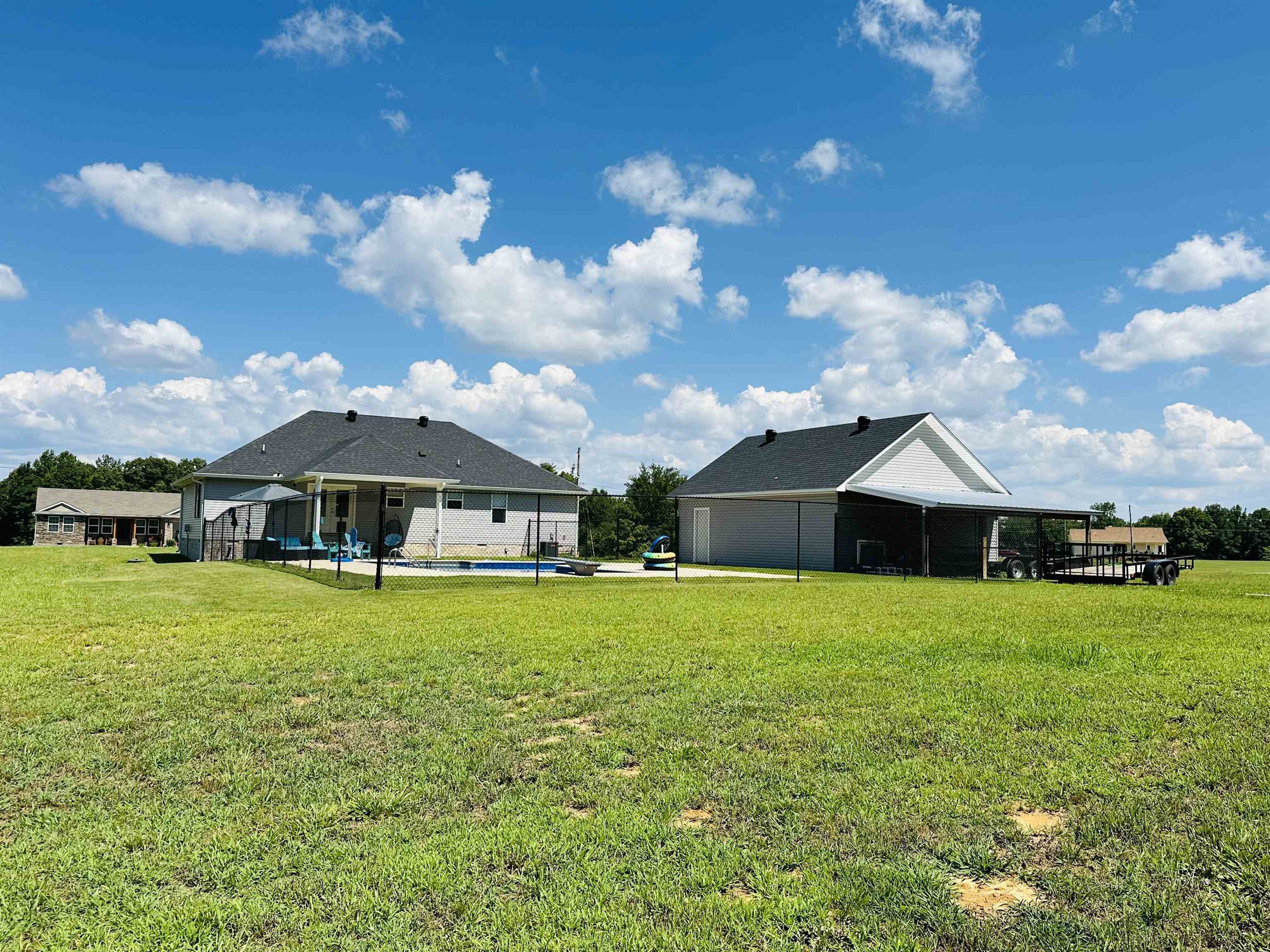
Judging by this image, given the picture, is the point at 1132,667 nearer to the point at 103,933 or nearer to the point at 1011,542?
the point at 103,933

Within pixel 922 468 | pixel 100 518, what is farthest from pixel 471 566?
pixel 100 518

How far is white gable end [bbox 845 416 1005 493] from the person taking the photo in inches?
1133

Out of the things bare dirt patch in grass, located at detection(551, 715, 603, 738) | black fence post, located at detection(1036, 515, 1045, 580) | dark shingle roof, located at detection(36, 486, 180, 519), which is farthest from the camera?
dark shingle roof, located at detection(36, 486, 180, 519)

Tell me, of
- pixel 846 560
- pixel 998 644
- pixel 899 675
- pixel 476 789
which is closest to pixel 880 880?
pixel 476 789

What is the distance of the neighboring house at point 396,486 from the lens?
91.8 ft

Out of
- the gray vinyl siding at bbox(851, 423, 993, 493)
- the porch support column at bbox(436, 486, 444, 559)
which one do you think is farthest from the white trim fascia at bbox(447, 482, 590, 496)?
the gray vinyl siding at bbox(851, 423, 993, 493)

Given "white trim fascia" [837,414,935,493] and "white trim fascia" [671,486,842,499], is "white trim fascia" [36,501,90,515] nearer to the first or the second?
"white trim fascia" [671,486,842,499]

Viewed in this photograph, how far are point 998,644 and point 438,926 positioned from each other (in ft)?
24.4

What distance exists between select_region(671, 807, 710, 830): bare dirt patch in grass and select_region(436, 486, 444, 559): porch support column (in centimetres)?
2552

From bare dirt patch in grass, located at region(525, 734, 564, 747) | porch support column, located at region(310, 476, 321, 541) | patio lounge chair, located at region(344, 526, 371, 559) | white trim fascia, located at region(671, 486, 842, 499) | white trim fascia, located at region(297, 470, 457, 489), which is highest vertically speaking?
white trim fascia, located at region(297, 470, 457, 489)

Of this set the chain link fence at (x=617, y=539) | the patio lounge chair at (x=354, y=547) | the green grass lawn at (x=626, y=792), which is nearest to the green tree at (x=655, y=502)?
the chain link fence at (x=617, y=539)

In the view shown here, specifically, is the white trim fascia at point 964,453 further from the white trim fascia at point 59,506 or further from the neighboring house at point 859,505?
the white trim fascia at point 59,506

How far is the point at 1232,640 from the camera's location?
8758 mm

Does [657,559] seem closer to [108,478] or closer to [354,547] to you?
[354,547]
